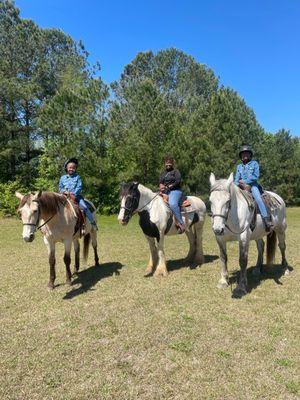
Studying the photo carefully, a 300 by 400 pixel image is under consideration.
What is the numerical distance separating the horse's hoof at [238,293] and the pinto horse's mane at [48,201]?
379cm

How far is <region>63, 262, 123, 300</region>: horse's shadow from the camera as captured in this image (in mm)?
6609

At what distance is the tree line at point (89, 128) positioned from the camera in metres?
20.4

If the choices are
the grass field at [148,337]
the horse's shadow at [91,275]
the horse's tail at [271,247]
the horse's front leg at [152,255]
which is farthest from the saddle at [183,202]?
the horse's shadow at [91,275]

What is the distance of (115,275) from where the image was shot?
305 inches

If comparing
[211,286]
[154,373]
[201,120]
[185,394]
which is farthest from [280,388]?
[201,120]

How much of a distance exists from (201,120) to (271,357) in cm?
2226

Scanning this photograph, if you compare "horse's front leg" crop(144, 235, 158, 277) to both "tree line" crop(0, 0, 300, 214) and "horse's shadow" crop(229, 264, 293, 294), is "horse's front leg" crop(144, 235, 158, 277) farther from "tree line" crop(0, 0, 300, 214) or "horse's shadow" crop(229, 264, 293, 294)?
"tree line" crop(0, 0, 300, 214)

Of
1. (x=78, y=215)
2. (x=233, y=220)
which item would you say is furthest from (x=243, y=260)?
(x=78, y=215)

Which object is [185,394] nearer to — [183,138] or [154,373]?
[154,373]

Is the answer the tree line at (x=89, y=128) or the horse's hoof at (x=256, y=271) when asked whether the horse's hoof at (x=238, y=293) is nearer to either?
the horse's hoof at (x=256, y=271)

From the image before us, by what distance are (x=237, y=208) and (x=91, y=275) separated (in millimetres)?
3868

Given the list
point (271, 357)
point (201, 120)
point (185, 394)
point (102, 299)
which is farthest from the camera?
point (201, 120)

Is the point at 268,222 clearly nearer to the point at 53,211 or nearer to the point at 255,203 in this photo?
the point at 255,203

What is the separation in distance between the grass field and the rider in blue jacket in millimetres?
1470
